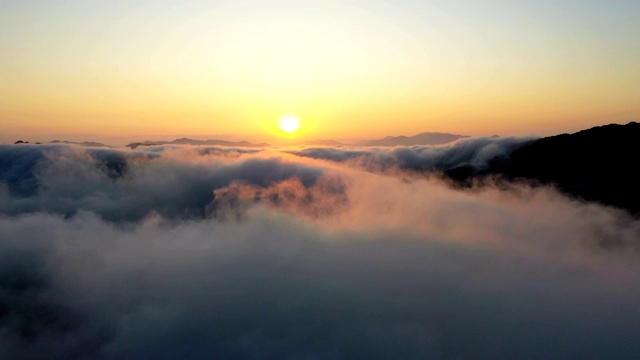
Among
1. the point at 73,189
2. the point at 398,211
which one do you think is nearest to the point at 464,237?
the point at 398,211

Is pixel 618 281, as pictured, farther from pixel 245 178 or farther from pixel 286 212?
pixel 245 178

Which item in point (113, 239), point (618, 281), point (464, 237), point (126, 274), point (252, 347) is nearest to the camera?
point (252, 347)

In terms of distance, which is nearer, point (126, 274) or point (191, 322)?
point (191, 322)

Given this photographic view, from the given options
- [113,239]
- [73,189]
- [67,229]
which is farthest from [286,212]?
[73,189]

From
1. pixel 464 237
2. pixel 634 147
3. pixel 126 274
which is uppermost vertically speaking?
pixel 634 147

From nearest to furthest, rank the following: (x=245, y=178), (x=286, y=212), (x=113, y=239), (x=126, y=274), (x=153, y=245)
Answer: (x=126, y=274), (x=153, y=245), (x=113, y=239), (x=286, y=212), (x=245, y=178)

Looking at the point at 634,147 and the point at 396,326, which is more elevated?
the point at 634,147
